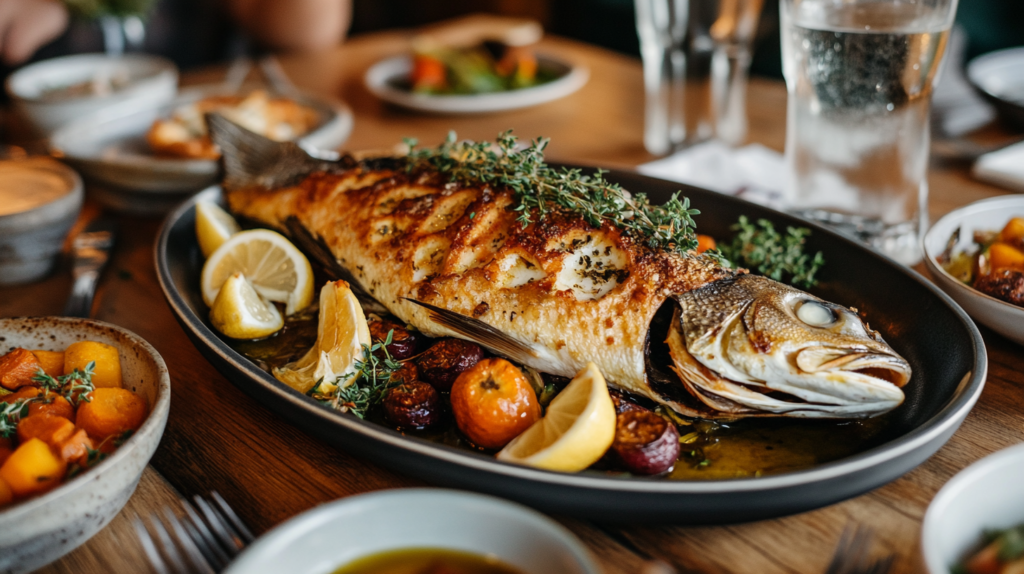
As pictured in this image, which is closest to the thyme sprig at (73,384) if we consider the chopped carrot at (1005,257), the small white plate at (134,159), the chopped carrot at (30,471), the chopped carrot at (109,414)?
the chopped carrot at (109,414)

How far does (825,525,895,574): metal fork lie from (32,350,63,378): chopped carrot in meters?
1.30

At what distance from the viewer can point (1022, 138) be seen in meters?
2.35

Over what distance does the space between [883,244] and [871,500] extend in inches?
38.8

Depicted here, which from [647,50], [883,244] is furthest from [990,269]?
[647,50]

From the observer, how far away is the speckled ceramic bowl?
89cm

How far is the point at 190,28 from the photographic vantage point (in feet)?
16.1

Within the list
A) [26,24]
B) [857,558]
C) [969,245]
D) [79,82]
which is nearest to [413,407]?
[857,558]

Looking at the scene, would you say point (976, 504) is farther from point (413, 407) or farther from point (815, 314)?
point (413, 407)

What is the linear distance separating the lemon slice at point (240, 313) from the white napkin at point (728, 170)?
1.27m

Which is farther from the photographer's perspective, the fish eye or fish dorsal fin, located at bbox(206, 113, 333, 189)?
fish dorsal fin, located at bbox(206, 113, 333, 189)

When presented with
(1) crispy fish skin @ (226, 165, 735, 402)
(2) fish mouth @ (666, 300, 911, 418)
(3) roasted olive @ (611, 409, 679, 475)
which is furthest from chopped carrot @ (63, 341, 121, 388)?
(2) fish mouth @ (666, 300, 911, 418)

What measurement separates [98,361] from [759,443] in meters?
1.18

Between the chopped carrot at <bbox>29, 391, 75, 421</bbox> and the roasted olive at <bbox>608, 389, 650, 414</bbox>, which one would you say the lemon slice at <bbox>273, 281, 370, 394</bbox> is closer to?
the chopped carrot at <bbox>29, 391, 75, 421</bbox>

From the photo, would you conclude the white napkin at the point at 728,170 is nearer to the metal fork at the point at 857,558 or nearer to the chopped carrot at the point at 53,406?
the metal fork at the point at 857,558
